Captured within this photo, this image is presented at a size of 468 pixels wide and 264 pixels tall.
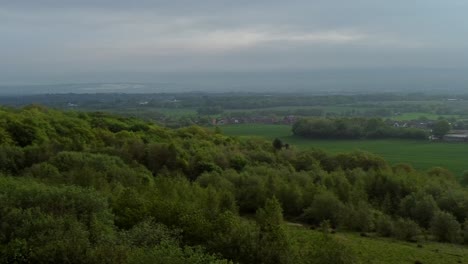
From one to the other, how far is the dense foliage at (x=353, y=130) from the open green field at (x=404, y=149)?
2.94m

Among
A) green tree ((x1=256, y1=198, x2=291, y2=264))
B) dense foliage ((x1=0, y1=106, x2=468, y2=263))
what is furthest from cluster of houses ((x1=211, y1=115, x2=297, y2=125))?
green tree ((x1=256, y1=198, x2=291, y2=264))

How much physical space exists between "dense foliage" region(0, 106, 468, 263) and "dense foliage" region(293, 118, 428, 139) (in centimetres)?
2699

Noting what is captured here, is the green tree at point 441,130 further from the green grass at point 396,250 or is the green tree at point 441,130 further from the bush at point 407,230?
the green grass at point 396,250

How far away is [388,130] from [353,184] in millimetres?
46619

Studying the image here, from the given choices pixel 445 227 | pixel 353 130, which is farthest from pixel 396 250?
pixel 353 130

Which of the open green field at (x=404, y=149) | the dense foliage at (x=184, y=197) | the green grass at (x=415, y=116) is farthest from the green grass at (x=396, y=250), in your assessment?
the green grass at (x=415, y=116)

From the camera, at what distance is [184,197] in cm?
2933

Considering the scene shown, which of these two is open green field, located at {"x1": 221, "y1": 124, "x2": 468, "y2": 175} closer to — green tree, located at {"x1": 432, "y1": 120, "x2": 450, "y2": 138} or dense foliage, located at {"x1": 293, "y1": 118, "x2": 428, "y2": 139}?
dense foliage, located at {"x1": 293, "y1": 118, "x2": 428, "y2": 139}

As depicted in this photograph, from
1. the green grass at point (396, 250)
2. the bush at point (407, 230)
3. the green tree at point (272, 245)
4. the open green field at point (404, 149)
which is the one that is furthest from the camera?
the open green field at point (404, 149)

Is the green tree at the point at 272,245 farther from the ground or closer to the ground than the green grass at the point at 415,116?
farther from the ground

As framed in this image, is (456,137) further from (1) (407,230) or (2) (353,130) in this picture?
(1) (407,230)

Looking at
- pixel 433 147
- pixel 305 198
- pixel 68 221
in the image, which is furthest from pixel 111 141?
pixel 433 147

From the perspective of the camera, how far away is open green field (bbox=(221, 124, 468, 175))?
62.2 meters

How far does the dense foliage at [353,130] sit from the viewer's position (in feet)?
278
